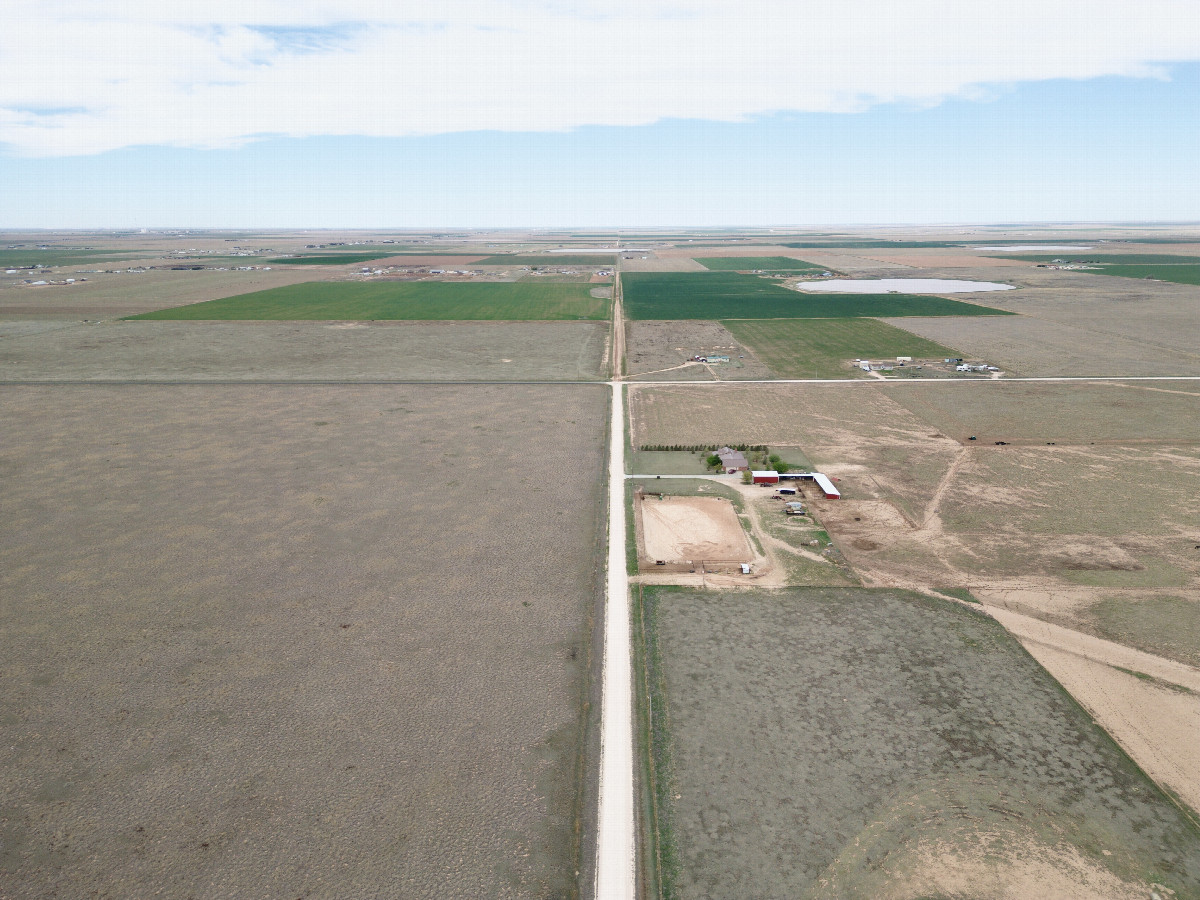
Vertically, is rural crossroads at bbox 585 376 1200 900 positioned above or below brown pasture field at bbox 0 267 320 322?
below

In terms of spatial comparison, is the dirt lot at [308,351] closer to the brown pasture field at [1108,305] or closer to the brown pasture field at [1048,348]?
the brown pasture field at [1048,348]

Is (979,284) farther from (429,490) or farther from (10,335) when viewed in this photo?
(10,335)

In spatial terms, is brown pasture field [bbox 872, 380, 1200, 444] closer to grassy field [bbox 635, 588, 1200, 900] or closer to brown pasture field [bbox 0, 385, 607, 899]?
grassy field [bbox 635, 588, 1200, 900]

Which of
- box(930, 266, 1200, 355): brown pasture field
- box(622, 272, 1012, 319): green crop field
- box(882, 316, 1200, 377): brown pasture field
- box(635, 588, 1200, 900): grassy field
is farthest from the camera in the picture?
box(622, 272, 1012, 319): green crop field

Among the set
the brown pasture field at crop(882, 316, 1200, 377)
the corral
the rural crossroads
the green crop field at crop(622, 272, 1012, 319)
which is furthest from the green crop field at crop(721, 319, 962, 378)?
the rural crossroads

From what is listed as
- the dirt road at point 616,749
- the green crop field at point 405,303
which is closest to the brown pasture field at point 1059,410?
the dirt road at point 616,749
